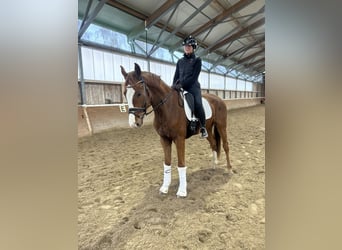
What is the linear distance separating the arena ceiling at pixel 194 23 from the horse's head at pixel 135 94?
2.98ft

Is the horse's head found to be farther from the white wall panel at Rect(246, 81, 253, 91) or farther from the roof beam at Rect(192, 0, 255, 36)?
the white wall panel at Rect(246, 81, 253, 91)

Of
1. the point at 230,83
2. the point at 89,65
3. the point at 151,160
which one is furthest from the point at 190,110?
the point at 230,83

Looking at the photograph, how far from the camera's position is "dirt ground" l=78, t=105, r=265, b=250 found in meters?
0.71

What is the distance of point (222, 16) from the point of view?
2838 mm

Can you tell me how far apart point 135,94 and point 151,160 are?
2.65 ft

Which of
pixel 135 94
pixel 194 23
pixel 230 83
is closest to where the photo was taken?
pixel 135 94

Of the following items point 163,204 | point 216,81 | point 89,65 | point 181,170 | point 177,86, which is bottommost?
point 163,204

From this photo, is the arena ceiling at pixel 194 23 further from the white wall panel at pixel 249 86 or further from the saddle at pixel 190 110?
the white wall panel at pixel 249 86

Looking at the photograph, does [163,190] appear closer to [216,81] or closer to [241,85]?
[216,81]
